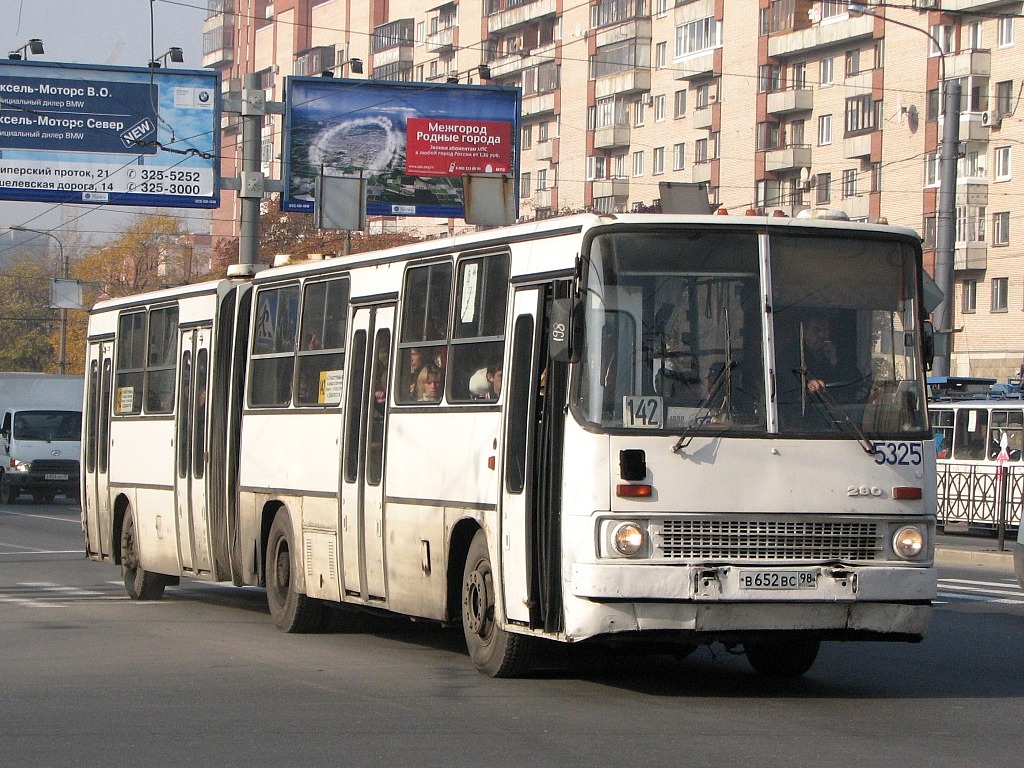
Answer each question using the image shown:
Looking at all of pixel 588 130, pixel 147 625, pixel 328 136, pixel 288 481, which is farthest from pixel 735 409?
pixel 588 130

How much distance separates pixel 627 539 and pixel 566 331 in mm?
1138

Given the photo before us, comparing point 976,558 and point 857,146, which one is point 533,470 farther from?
point 857,146

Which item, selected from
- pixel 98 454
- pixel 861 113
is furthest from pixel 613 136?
pixel 98 454

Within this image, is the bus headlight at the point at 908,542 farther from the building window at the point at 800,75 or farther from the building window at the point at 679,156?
the building window at the point at 679,156

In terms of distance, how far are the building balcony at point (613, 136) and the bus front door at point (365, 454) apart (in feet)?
217

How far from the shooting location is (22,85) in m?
33.9

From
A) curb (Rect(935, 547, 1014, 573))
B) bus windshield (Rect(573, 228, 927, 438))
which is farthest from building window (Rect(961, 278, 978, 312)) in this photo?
bus windshield (Rect(573, 228, 927, 438))

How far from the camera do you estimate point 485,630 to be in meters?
10.9

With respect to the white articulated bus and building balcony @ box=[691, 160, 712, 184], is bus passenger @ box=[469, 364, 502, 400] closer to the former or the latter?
the white articulated bus

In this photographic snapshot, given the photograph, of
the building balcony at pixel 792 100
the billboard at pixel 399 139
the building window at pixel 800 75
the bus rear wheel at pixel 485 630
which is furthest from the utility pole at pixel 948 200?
the building window at pixel 800 75

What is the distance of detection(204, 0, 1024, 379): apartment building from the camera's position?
58625 millimetres

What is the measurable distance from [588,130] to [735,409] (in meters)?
71.7

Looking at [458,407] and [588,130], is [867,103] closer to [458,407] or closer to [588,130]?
[588,130]

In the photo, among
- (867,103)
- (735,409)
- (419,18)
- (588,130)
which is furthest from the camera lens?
(419,18)
